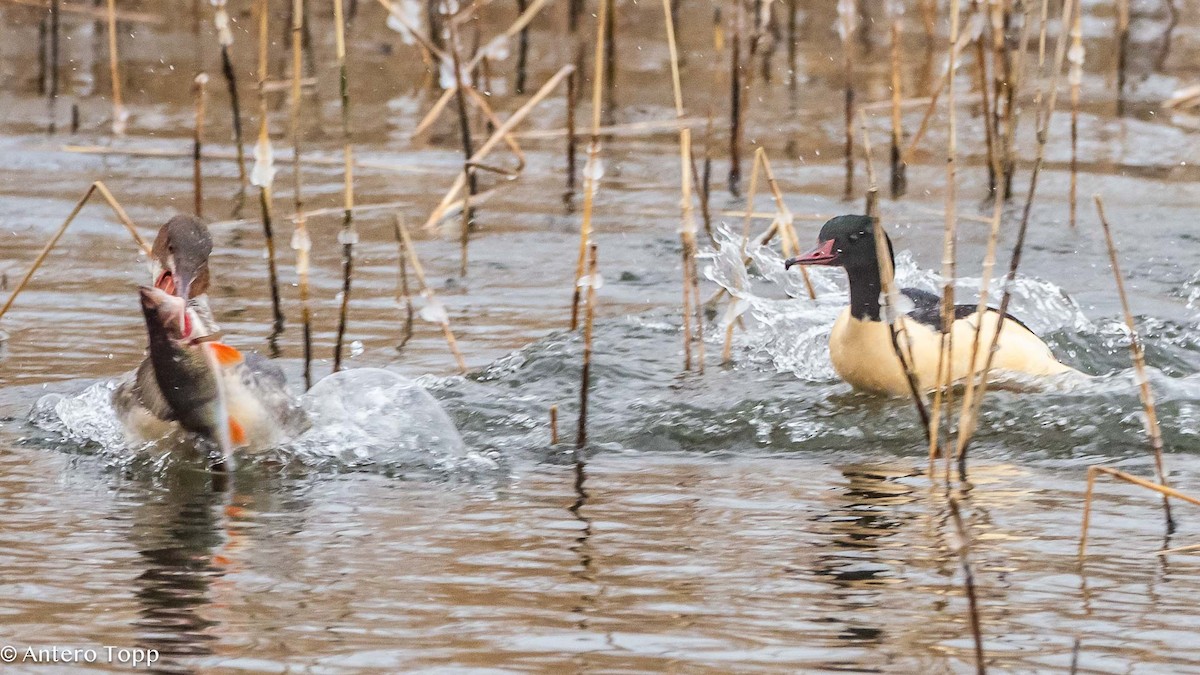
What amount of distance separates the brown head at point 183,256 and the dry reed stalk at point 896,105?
388 cm

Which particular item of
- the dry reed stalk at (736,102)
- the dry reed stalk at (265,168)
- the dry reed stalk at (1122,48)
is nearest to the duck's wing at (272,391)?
the dry reed stalk at (265,168)

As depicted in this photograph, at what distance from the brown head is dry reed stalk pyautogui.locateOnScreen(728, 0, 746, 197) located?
4.28 m

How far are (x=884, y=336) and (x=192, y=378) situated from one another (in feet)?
8.66

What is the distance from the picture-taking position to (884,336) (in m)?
6.51

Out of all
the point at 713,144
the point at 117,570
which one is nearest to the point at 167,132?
the point at 713,144

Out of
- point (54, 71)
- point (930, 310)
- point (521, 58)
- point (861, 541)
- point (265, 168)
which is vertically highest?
point (521, 58)

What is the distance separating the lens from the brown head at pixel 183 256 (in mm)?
5332

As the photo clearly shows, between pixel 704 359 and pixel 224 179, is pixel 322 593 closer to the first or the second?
pixel 704 359

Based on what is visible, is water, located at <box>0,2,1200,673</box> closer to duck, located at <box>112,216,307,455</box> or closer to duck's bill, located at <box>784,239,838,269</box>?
duck, located at <box>112,216,307,455</box>

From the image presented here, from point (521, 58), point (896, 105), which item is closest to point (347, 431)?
point (896, 105)

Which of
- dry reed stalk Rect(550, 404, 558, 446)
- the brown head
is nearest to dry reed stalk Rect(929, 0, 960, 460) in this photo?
dry reed stalk Rect(550, 404, 558, 446)

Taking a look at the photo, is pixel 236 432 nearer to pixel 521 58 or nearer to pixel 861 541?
pixel 861 541

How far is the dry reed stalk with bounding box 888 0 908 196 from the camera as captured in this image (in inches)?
323

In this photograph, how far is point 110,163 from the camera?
10.6m
